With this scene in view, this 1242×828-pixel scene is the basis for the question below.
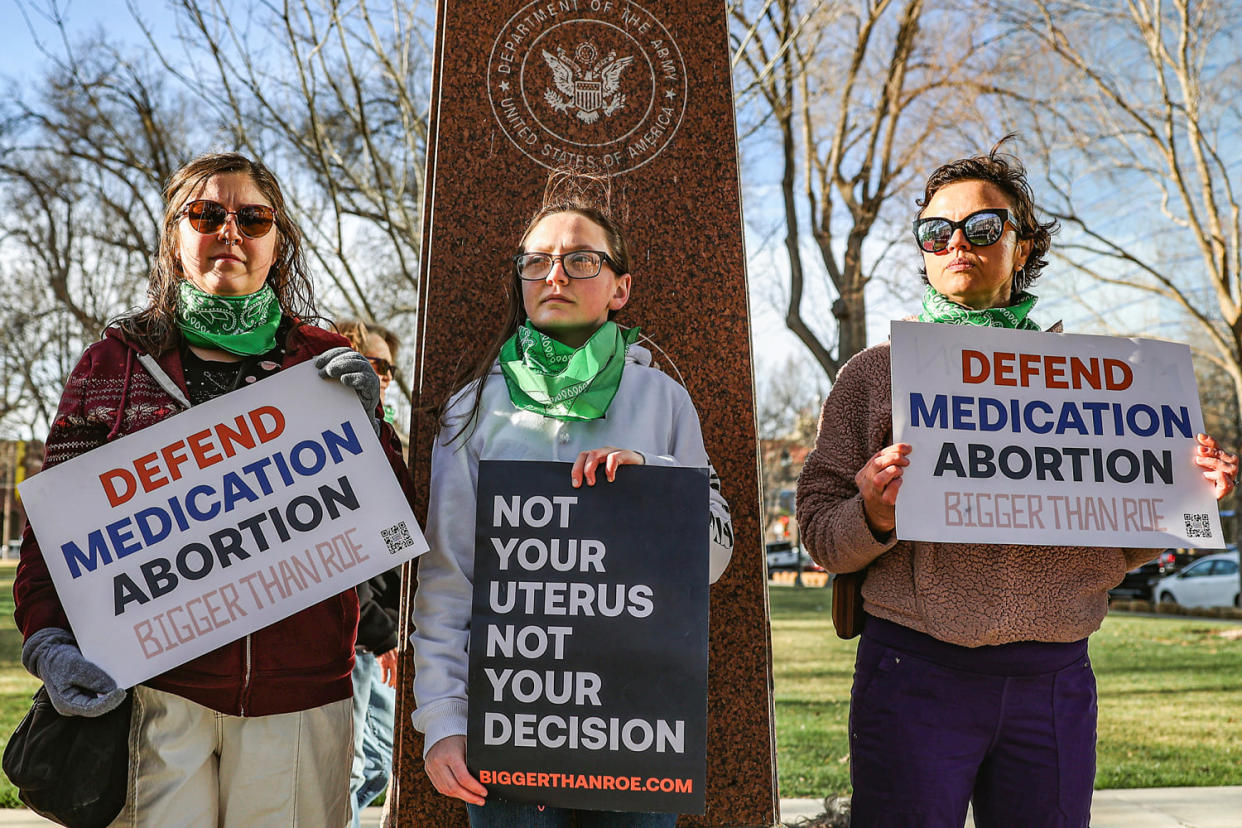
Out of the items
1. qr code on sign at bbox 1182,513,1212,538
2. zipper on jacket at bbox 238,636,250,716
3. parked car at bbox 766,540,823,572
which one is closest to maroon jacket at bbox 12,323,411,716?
zipper on jacket at bbox 238,636,250,716

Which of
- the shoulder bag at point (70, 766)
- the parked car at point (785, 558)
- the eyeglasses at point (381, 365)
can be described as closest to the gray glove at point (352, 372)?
the shoulder bag at point (70, 766)

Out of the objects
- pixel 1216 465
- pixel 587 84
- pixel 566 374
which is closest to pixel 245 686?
pixel 566 374

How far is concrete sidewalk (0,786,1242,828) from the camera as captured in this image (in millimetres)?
5023

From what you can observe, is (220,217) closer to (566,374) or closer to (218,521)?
(218,521)

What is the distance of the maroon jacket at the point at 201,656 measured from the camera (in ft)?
7.30

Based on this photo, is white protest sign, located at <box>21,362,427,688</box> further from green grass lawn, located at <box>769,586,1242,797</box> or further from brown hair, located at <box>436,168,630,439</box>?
green grass lawn, located at <box>769,586,1242,797</box>

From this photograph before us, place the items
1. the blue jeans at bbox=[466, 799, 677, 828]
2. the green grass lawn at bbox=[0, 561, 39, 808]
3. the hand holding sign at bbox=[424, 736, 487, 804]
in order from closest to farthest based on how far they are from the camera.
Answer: the hand holding sign at bbox=[424, 736, 487, 804]
the blue jeans at bbox=[466, 799, 677, 828]
the green grass lawn at bbox=[0, 561, 39, 808]

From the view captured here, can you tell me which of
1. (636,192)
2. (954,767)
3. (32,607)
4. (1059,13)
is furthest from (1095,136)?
(32,607)

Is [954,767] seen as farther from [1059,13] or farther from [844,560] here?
[1059,13]

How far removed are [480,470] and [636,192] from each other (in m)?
1.41

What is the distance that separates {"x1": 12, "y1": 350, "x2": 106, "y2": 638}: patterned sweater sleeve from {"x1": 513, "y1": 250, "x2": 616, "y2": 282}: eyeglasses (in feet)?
3.26

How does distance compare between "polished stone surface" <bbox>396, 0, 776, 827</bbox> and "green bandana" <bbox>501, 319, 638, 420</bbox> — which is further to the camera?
"polished stone surface" <bbox>396, 0, 776, 827</bbox>

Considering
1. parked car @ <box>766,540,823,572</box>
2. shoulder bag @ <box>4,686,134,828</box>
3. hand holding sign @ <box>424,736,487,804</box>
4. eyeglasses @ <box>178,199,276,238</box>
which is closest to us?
shoulder bag @ <box>4,686,134,828</box>

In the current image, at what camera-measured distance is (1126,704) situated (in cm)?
893
